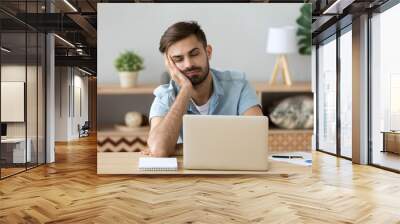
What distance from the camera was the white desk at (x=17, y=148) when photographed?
19.3 ft

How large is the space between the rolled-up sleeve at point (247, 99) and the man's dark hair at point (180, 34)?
697mm

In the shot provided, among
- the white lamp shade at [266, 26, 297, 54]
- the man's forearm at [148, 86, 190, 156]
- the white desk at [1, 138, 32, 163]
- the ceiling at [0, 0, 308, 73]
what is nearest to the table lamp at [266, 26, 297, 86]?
the white lamp shade at [266, 26, 297, 54]

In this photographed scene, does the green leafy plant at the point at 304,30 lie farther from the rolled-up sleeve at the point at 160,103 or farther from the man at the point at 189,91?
the rolled-up sleeve at the point at 160,103

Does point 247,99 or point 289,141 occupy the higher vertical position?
point 247,99

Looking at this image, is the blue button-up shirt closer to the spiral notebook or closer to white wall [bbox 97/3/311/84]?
white wall [bbox 97/3/311/84]

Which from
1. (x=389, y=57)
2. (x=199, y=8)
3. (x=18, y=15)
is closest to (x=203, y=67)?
(x=199, y=8)

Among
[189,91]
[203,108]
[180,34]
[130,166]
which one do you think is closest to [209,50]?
[180,34]

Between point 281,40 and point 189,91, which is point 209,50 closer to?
point 189,91

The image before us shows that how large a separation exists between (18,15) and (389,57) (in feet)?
17.6

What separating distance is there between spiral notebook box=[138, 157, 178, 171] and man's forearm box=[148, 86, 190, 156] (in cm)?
8

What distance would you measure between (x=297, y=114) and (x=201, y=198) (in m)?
1.69

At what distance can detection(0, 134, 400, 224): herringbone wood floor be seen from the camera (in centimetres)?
366

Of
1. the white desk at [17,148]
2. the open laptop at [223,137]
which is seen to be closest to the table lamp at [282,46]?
the open laptop at [223,137]

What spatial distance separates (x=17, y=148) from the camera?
6.33 metres
